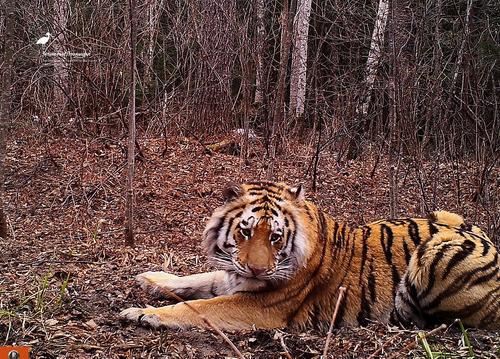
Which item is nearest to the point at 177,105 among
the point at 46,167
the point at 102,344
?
the point at 46,167

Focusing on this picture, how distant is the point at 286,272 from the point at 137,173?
19.1ft

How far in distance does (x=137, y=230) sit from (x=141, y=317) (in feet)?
12.5

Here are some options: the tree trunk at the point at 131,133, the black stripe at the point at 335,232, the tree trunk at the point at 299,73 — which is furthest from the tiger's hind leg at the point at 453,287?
the tree trunk at the point at 299,73

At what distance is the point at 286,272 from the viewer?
134 inches

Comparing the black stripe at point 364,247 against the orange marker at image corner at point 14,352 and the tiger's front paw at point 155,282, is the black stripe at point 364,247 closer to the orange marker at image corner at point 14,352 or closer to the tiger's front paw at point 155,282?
the tiger's front paw at point 155,282

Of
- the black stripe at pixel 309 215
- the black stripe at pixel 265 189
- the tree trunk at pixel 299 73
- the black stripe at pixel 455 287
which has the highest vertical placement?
the tree trunk at pixel 299 73

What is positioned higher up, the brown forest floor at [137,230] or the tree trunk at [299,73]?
the tree trunk at [299,73]

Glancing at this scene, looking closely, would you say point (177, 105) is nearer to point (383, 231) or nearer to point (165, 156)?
point (165, 156)

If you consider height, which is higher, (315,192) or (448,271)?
(448,271)

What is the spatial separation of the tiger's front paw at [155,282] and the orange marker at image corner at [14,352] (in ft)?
4.22

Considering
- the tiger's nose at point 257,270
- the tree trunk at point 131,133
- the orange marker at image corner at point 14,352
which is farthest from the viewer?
the tree trunk at point 131,133

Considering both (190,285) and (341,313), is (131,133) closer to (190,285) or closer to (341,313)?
(190,285)

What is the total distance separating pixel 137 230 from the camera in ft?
23.1

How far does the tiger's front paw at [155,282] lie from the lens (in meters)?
3.94
